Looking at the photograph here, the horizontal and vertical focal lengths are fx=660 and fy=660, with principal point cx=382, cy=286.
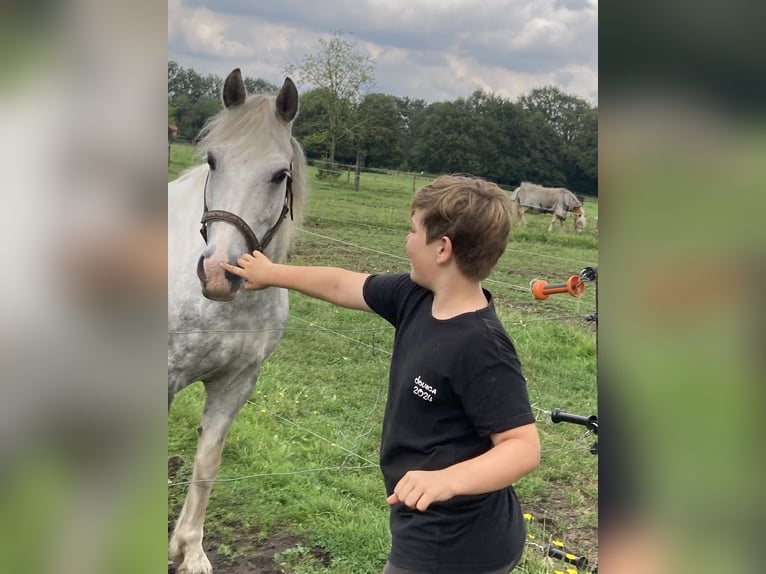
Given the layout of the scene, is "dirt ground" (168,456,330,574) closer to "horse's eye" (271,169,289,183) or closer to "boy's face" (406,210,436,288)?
"horse's eye" (271,169,289,183)

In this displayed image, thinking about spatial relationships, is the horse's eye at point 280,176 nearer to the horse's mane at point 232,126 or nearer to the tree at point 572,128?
the horse's mane at point 232,126

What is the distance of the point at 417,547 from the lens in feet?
4.30

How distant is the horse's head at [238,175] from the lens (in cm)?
149

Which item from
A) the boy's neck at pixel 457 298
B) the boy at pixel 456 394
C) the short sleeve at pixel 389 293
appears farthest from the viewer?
the short sleeve at pixel 389 293

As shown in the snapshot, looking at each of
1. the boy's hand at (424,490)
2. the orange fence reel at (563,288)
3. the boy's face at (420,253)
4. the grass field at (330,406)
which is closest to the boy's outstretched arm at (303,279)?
the boy's face at (420,253)

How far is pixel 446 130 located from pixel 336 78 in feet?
1.22

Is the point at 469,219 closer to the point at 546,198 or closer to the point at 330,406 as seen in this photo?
the point at 546,198

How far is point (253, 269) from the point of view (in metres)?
1.43

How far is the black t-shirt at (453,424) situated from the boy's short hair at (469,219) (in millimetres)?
112

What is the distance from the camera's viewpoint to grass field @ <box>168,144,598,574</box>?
6.13 feet
